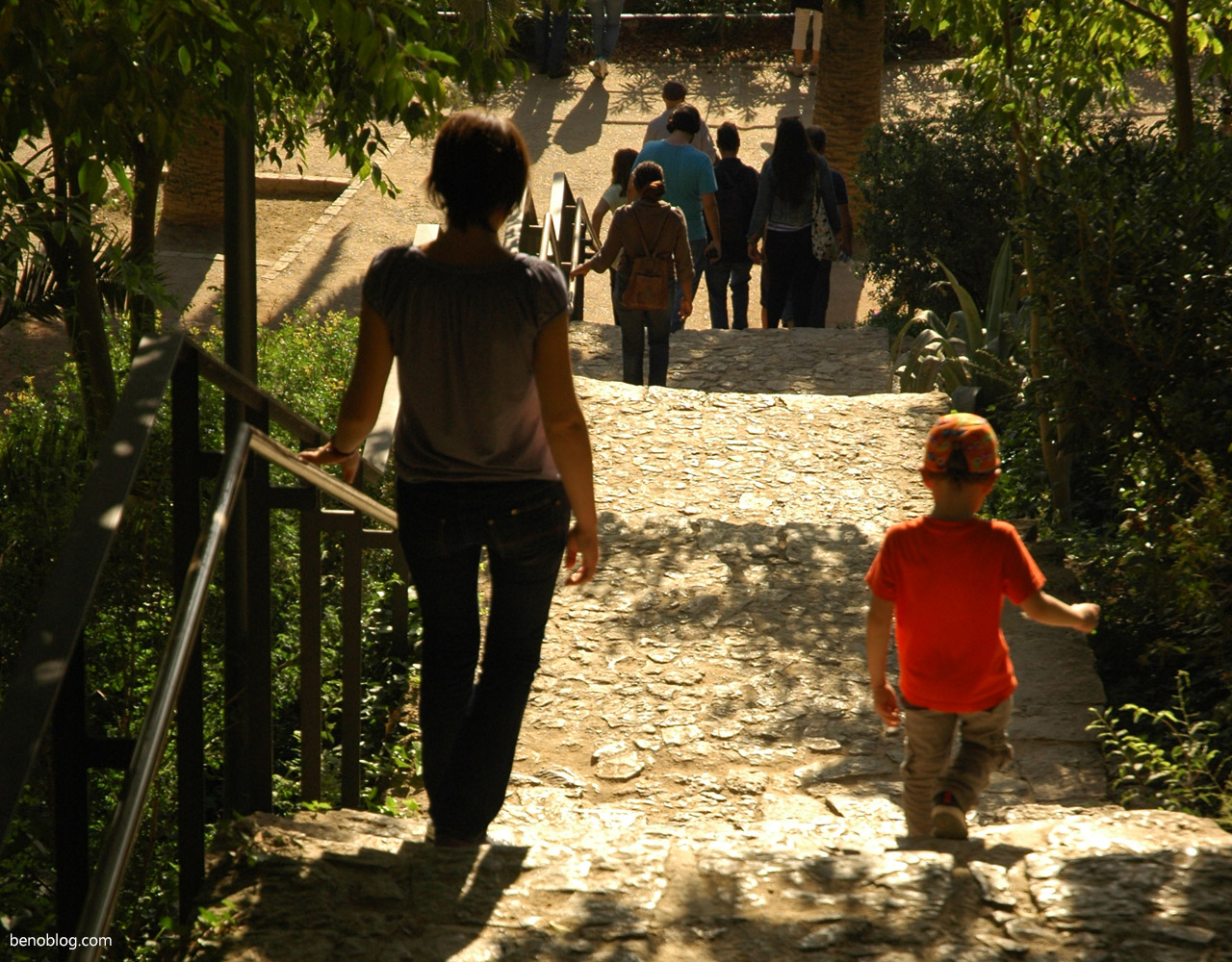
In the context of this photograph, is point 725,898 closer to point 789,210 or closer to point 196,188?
point 789,210

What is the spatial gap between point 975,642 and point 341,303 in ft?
31.0

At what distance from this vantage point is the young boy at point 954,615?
316cm

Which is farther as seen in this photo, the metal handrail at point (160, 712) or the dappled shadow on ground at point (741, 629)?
the dappled shadow on ground at point (741, 629)

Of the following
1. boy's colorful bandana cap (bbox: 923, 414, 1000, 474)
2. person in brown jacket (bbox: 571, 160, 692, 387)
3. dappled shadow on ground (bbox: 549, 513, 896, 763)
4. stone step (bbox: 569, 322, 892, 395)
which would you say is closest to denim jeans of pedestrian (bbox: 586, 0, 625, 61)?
stone step (bbox: 569, 322, 892, 395)

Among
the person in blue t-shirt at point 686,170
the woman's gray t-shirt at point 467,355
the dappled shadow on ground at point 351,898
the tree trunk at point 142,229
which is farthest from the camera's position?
the person in blue t-shirt at point 686,170

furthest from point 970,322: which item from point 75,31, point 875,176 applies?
point 75,31

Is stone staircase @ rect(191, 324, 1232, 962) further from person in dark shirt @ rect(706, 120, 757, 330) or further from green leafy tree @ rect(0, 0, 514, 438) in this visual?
person in dark shirt @ rect(706, 120, 757, 330)

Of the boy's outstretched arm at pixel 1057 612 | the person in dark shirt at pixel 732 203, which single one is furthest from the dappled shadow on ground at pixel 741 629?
the person in dark shirt at pixel 732 203

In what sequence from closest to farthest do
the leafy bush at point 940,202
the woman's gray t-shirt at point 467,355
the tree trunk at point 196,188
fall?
the woman's gray t-shirt at point 467,355 → the leafy bush at point 940,202 → the tree trunk at point 196,188

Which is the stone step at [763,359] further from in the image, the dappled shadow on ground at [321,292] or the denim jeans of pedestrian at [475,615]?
the denim jeans of pedestrian at [475,615]

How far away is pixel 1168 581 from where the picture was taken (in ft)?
15.4

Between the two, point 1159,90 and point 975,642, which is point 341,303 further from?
point 1159,90

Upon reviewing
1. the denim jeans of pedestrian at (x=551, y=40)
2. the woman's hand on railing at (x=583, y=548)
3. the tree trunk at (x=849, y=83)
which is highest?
the denim jeans of pedestrian at (x=551, y=40)

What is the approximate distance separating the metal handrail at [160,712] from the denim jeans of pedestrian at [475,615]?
0.38 meters
